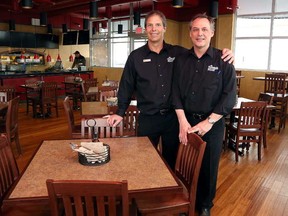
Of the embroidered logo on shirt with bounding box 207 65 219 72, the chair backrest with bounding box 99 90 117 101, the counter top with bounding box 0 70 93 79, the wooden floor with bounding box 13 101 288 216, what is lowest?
the wooden floor with bounding box 13 101 288 216

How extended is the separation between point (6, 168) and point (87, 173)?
2.06 ft

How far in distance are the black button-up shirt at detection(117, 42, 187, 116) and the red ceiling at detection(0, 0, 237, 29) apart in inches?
220

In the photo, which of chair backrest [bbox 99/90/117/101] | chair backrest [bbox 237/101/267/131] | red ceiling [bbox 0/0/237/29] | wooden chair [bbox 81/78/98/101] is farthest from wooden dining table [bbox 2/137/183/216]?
red ceiling [bbox 0/0/237/29]

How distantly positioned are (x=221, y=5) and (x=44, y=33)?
7.54 metres

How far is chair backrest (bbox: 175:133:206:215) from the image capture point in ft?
6.05

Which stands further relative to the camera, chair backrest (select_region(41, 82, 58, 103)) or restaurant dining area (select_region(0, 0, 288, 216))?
chair backrest (select_region(41, 82, 58, 103))

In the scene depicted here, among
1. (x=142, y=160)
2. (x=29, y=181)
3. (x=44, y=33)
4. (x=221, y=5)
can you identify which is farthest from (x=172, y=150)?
(x=44, y=33)

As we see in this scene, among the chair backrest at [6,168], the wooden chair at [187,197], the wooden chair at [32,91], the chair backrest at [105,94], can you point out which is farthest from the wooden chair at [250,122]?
the wooden chair at [32,91]

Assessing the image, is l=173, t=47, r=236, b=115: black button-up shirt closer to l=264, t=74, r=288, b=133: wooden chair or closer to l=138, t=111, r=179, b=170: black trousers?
l=138, t=111, r=179, b=170: black trousers

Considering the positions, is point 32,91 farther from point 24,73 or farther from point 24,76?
point 24,73

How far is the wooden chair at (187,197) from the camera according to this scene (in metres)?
1.84

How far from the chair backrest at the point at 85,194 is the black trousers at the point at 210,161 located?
4.07 ft

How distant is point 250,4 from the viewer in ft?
26.8

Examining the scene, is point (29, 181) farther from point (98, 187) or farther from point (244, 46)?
point (244, 46)
